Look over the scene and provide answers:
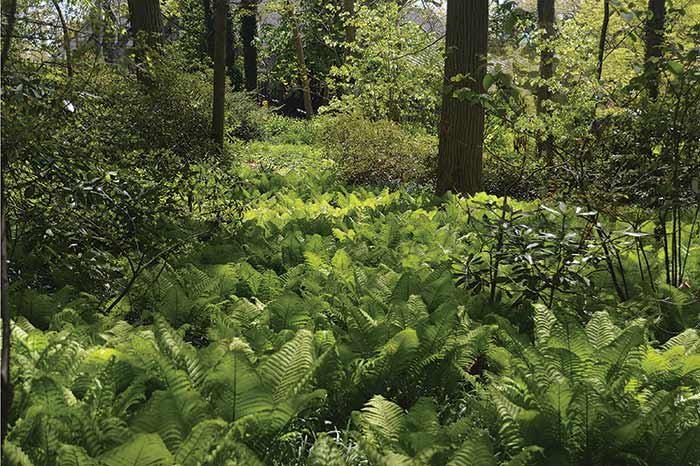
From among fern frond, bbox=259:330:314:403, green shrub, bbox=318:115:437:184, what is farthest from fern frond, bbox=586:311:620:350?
green shrub, bbox=318:115:437:184

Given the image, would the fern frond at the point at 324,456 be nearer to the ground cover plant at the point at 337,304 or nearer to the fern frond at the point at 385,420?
the ground cover plant at the point at 337,304

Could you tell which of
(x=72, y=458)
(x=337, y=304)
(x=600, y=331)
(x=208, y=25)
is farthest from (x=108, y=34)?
(x=208, y=25)

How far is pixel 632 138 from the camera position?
5.28 m

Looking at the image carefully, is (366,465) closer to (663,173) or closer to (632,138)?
(663,173)

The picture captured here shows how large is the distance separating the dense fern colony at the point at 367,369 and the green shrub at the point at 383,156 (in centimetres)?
591

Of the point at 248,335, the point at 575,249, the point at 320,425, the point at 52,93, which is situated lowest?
the point at 320,425

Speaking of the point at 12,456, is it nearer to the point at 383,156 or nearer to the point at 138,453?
the point at 138,453

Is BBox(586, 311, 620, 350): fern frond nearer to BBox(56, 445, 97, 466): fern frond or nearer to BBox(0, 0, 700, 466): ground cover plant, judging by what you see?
BBox(0, 0, 700, 466): ground cover plant

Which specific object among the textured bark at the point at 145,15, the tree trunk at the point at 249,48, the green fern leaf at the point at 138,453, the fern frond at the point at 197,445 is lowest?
the fern frond at the point at 197,445

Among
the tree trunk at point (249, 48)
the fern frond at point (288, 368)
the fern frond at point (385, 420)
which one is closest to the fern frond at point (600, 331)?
the fern frond at point (385, 420)

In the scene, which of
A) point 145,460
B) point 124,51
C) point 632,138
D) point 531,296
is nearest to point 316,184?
point 632,138

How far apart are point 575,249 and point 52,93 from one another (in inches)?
115

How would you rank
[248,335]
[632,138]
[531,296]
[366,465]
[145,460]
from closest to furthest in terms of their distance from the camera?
[145,460], [366,465], [248,335], [531,296], [632,138]

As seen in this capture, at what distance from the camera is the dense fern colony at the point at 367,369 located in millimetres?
2389
